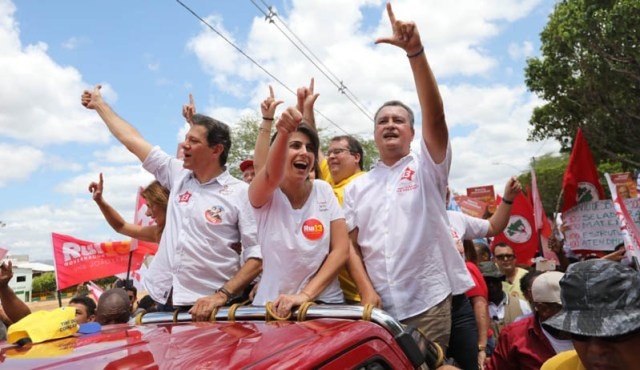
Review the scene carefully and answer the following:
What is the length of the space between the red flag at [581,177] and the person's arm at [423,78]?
202 inches

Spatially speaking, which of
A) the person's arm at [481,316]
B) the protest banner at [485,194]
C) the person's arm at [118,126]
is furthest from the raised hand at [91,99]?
the protest banner at [485,194]

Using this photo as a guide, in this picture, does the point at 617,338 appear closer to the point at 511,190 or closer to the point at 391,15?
the point at 391,15

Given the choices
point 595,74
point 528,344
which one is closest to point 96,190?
point 528,344

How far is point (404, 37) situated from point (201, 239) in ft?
4.89

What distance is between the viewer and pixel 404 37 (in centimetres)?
248

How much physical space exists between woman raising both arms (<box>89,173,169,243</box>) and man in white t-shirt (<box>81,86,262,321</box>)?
0.39 metres

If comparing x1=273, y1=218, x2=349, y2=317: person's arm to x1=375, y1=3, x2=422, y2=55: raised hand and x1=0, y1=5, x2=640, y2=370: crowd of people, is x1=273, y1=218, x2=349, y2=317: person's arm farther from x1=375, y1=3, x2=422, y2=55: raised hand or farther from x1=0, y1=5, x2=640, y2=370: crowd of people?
x1=375, y1=3, x2=422, y2=55: raised hand

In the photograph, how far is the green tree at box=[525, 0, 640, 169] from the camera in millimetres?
15328

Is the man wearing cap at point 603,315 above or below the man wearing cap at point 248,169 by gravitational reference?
below

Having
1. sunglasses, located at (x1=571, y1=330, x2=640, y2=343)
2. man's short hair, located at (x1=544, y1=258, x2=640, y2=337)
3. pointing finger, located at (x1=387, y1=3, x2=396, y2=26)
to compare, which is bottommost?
sunglasses, located at (x1=571, y1=330, x2=640, y2=343)

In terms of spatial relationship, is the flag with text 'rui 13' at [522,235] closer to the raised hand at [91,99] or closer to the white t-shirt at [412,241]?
the white t-shirt at [412,241]

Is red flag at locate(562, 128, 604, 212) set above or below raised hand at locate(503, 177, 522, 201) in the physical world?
above

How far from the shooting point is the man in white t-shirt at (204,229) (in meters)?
3.02

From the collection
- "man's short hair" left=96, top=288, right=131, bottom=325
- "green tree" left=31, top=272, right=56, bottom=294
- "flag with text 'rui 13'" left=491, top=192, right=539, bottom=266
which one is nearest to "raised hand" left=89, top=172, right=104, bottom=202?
"man's short hair" left=96, top=288, right=131, bottom=325
